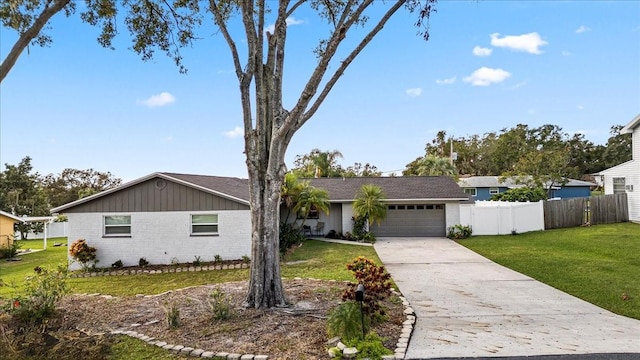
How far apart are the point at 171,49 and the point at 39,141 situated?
13.0 m

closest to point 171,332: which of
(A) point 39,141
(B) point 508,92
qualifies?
(A) point 39,141

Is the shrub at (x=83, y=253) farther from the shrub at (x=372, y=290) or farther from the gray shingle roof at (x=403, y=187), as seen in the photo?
the shrub at (x=372, y=290)

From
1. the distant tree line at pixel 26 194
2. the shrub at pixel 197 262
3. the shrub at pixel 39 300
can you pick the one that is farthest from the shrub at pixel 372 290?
the distant tree line at pixel 26 194

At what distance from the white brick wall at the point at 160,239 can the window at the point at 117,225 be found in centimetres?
19

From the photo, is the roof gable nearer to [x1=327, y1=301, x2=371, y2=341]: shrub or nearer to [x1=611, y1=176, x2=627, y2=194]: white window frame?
[x1=327, y1=301, x2=371, y2=341]: shrub

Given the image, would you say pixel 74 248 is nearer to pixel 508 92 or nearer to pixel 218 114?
pixel 218 114

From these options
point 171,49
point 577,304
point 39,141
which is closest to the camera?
point 577,304

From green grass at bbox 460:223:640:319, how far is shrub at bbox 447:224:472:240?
0.44 metres

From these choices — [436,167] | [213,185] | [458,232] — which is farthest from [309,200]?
[436,167]

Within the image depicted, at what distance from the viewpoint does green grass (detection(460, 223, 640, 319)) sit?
7504mm

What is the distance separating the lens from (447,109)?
80.3 feet

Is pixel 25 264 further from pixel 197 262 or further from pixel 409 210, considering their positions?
pixel 409 210

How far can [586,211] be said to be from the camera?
18.2 meters

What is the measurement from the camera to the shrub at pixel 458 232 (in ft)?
55.5
